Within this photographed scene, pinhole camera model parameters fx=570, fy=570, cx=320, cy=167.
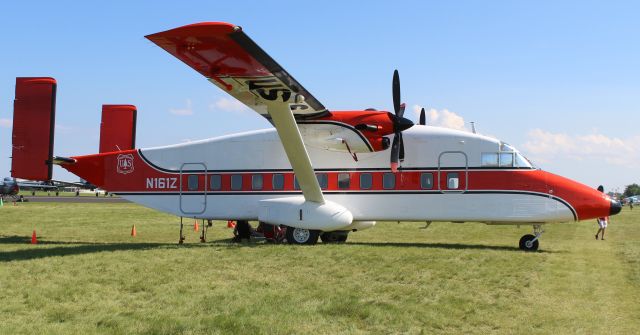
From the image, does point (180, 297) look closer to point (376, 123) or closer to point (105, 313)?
point (105, 313)

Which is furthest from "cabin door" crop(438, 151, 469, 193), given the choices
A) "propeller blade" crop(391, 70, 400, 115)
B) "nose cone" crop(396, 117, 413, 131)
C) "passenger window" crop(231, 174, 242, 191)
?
"passenger window" crop(231, 174, 242, 191)

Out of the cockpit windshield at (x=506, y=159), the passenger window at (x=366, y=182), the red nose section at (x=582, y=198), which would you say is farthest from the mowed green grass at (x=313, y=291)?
the passenger window at (x=366, y=182)

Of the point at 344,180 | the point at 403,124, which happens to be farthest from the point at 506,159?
the point at 344,180

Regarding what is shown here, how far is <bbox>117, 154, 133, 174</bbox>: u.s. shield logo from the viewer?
69.9 ft

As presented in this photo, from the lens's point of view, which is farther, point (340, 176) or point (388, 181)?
point (340, 176)

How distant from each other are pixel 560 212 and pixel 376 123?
6.31 m

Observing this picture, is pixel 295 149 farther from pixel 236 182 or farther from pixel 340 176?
pixel 236 182

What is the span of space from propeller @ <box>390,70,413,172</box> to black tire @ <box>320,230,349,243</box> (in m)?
3.66

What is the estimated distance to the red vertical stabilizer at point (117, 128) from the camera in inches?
913

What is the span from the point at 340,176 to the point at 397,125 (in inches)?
113

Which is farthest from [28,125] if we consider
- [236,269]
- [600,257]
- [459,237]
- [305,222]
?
[600,257]

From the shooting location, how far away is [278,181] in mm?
19875

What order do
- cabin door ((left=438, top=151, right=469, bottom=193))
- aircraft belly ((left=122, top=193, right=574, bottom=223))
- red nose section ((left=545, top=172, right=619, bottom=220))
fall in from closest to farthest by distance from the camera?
red nose section ((left=545, top=172, right=619, bottom=220))
aircraft belly ((left=122, top=193, right=574, bottom=223))
cabin door ((left=438, top=151, right=469, bottom=193))

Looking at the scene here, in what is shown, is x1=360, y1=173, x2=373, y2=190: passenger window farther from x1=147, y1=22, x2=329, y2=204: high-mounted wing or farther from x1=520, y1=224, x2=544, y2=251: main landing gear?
x1=520, y1=224, x2=544, y2=251: main landing gear
